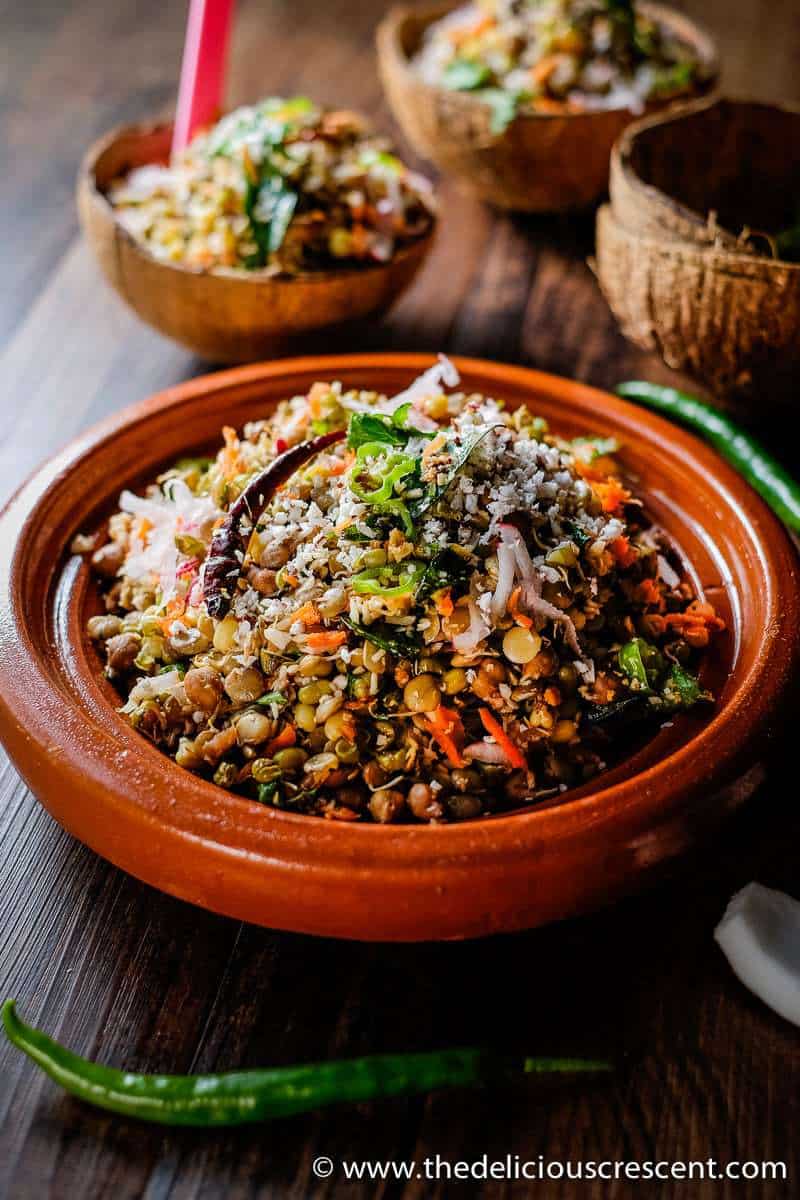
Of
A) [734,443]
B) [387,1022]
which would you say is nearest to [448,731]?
[387,1022]

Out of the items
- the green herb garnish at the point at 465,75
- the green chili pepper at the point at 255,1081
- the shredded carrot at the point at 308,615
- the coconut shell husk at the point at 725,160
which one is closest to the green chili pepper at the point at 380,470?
the shredded carrot at the point at 308,615

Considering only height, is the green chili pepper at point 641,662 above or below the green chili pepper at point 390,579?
below

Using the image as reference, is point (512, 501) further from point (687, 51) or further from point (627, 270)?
point (687, 51)

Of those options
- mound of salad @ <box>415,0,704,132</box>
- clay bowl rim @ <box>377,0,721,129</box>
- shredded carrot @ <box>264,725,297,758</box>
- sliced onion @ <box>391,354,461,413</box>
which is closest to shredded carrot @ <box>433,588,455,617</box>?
shredded carrot @ <box>264,725,297,758</box>

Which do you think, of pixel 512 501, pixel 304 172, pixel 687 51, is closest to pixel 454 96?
pixel 304 172

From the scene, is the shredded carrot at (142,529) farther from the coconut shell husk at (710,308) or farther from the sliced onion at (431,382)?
the coconut shell husk at (710,308)

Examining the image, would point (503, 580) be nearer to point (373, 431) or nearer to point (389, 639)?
point (389, 639)

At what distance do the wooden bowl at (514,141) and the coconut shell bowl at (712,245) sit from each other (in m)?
0.37

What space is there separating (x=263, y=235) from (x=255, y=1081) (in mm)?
2348

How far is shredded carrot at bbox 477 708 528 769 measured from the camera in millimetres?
2059

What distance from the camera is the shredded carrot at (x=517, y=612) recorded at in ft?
6.77

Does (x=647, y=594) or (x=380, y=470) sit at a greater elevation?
(x=380, y=470)

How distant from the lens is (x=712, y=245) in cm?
297

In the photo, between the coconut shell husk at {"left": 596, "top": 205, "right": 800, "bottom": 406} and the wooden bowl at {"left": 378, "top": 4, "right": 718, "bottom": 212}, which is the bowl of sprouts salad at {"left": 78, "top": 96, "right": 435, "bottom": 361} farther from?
the coconut shell husk at {"left": 596, "top": 205, "right": 800, "bottom": 406}
